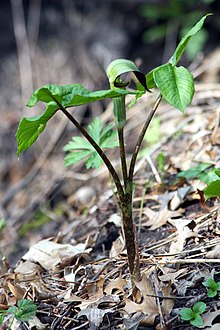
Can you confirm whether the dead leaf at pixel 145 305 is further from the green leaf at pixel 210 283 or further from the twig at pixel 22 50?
the twig at pixel 22 50

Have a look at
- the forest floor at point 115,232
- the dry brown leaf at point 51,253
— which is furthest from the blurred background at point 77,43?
the dry brown leaf at point 51,253

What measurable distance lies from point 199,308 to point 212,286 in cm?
9

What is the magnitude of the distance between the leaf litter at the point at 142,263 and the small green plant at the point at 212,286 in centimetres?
2

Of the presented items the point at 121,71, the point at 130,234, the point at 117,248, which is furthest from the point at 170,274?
the point at 121,71

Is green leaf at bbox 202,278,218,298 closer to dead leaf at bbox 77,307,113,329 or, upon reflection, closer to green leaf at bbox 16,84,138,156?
dead leaf at bbox 77,307,113,329

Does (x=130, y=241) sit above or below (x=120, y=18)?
below

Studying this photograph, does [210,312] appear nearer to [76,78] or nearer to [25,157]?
[25,157]

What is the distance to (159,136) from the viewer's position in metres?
3.07

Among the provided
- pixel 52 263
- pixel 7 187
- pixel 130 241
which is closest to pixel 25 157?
pixel 7 187

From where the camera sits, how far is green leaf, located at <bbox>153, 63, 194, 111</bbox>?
1.25 meters

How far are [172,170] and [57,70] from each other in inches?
110

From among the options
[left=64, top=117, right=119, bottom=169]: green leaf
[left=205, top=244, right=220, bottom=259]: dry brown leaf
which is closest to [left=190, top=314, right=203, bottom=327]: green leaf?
[left=205, top=244, right=220, bottom=259]: dry brown leaf

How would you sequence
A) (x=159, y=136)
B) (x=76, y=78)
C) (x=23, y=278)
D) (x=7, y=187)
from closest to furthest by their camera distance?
(x=23, y=278) → (x=159, y=136) → (x=7, y=187) → (x=76, y=78)

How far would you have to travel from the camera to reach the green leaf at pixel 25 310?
1536 millimetres
